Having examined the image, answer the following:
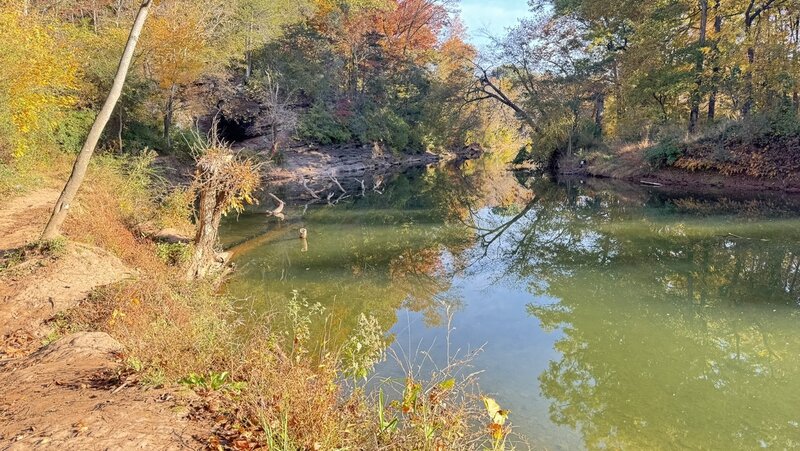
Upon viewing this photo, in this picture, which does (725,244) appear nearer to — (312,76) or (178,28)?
(178,28)

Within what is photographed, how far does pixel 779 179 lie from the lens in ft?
66.1

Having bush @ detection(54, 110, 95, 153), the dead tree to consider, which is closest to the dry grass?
the dead tree

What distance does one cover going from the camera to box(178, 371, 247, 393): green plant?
3.80m

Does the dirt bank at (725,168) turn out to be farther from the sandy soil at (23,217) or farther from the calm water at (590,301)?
the sandy soil at (23,217)

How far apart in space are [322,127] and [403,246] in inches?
933

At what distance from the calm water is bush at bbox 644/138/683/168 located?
595cm

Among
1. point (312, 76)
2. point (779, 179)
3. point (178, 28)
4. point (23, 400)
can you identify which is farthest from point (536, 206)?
point (312, 76)

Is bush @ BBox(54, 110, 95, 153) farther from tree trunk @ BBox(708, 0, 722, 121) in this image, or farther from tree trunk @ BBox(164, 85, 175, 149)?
tree trunk @ BBox(708, 0, 722, 121)

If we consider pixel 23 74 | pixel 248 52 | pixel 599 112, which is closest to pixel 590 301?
pixel 23 74

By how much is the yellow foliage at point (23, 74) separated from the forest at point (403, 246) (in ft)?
0.23

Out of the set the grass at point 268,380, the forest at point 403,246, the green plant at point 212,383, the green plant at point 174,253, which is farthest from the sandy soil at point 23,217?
the green plant at point 212,383

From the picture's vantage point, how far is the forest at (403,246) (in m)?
3.83

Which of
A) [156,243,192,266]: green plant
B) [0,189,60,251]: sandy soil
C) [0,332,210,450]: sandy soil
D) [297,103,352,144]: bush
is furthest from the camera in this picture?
[297,103,352,144]: bush

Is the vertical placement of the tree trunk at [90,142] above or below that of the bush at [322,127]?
below
